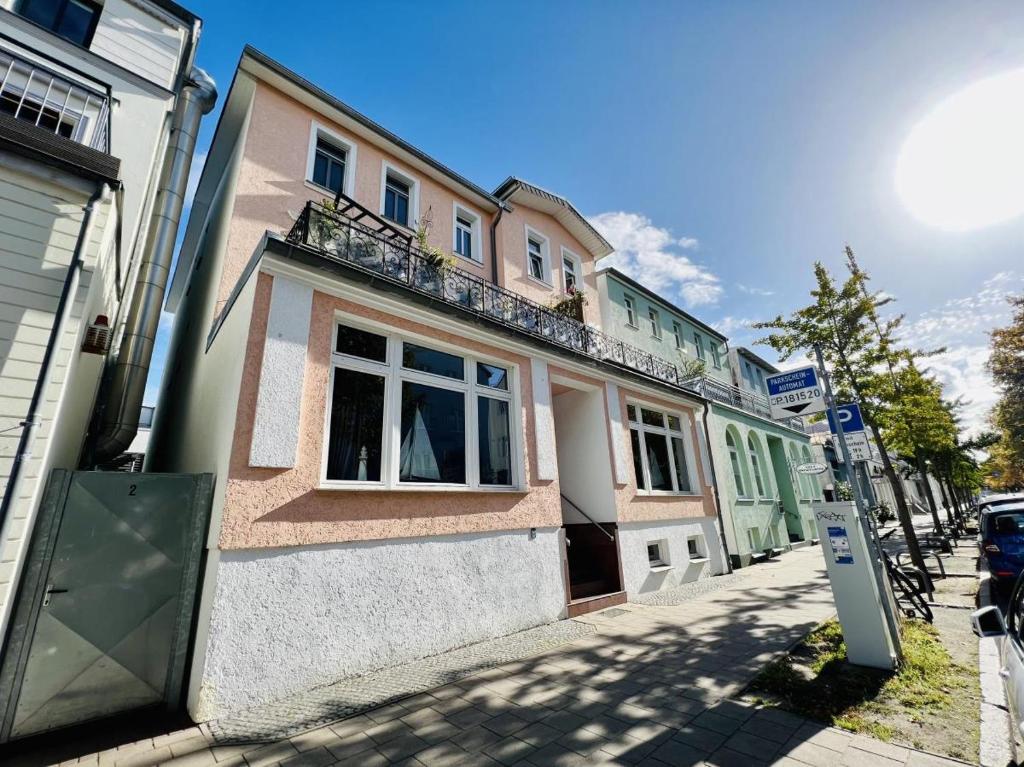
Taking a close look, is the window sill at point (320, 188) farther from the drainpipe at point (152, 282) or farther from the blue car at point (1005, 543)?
the blue car at point (1005, 543)

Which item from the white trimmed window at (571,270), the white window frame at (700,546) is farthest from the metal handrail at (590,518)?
the white trimmed window at (571,270)

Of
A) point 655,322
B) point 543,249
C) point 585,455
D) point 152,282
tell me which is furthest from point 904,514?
point 152,282

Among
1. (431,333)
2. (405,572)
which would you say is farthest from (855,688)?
(431,333)

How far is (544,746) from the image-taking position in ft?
11.5

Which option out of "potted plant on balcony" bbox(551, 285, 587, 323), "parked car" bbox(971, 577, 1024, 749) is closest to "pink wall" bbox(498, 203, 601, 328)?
"potted plant on balcony" bbox(551, 285, 587, 323)

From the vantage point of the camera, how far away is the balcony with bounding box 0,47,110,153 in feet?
18.5

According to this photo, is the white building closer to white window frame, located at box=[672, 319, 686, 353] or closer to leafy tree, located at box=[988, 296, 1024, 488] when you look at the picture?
white window frame, located at box=[672, 319, 686, 353]

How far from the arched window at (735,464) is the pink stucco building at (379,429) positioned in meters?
3.27

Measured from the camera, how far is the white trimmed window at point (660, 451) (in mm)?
10844

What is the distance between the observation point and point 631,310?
57.8 feet

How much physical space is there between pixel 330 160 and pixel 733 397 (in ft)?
54.6

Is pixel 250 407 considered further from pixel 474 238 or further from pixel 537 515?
pixel 474 238

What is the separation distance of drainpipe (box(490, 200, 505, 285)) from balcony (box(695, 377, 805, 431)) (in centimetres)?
777

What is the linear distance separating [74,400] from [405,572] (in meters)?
4.84
